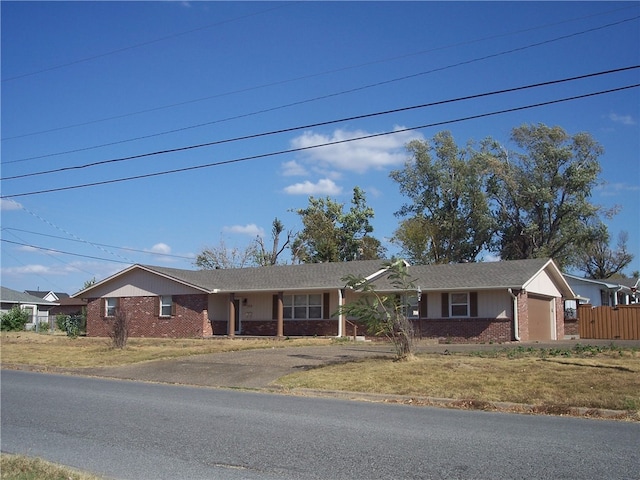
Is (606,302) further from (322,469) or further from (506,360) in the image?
(322,469)

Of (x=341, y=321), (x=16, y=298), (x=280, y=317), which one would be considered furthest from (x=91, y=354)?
(x=16, y=298)

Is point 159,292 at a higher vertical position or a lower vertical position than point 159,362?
higher

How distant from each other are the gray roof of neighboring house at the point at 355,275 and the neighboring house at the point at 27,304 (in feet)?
49.4

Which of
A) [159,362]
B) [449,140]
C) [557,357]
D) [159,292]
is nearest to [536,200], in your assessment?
[449,140]

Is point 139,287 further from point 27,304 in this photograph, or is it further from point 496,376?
point 496,376

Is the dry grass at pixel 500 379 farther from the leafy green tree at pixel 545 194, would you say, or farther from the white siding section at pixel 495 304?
the leafy green tree at pixel 545 194

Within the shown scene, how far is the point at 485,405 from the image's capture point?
44.4 ft

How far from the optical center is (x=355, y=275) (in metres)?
35.0

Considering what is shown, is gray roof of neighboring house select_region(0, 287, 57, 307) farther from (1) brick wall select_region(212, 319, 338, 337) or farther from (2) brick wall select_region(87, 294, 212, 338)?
(1) brick wall select_region(212, 319, 338, 337)

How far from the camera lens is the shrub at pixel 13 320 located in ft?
151

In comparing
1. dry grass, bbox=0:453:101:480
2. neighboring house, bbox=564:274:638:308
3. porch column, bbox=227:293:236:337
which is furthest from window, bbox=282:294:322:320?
dry grass, bbox=0:453:101:480

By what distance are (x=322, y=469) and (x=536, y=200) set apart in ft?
154

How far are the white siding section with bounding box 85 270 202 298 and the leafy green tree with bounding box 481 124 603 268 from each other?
27.8 m

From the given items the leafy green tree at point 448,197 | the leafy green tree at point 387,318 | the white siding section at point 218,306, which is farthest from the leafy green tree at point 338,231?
the leafy green tree at point 387,318
